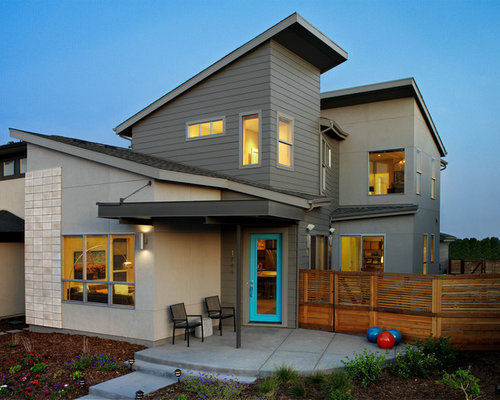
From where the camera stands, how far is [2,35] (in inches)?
4906

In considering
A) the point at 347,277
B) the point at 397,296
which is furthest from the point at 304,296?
the point at 397,296

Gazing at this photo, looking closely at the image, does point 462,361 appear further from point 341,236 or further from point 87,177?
point 87,177

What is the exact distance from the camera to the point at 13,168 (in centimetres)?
1395

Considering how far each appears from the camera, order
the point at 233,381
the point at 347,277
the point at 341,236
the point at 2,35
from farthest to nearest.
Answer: the point at 2,35 → the point at 341,236 → the point at 347,277 → the point at 233,381

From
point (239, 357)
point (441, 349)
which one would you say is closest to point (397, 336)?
point (441, 349)

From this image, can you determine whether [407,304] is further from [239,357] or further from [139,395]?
[139,395]

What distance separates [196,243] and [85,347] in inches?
126

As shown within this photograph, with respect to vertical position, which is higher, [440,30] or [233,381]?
[440,30]

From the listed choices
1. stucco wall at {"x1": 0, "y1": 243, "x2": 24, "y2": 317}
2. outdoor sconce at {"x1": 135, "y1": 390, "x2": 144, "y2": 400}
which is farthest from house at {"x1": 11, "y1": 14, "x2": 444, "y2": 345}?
stucco wall at {"x1": 0, "y1": 243, "x2": 24, "y2": 317}

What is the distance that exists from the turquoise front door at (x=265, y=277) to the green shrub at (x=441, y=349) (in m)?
3.56

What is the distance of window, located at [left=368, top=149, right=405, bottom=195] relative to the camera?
14023 millimetres

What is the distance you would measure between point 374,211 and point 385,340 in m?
6.07

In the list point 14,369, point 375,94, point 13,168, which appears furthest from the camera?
point 375,94

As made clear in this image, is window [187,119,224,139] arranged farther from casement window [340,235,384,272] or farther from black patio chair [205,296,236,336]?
casement window [340,235,384,272]
